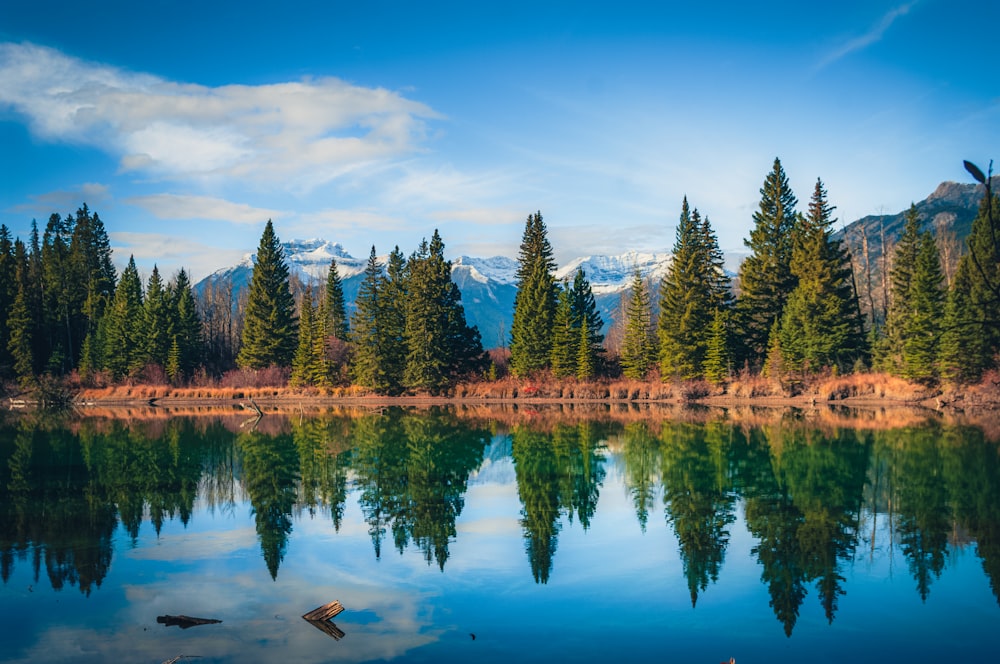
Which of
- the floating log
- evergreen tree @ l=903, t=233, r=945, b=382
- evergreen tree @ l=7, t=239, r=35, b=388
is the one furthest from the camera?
evergreen tree @ l=7, t=239, r=35, b=388

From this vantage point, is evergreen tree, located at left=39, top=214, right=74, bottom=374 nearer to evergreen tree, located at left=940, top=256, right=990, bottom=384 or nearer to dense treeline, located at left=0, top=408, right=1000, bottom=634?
dense treeline, located at left=0, top=408, right=1000, bottom=634

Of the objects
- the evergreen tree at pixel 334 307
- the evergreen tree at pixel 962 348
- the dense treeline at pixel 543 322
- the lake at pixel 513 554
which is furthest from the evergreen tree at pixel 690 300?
the evergreen tree at pixel 334 307

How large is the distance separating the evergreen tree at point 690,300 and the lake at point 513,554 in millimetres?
31530

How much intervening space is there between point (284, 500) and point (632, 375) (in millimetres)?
49486

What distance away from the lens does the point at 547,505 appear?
1992 centimetres

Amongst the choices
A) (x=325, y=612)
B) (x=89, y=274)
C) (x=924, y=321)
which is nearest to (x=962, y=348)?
(x=924, y=321)

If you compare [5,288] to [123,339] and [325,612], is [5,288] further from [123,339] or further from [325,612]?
[325,612]

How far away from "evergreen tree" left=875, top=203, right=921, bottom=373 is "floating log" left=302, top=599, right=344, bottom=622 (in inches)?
2006

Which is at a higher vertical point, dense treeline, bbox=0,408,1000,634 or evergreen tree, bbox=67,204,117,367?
evergreen tree, bbox=67,204,117,367

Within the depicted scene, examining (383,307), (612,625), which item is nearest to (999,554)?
(612,625)

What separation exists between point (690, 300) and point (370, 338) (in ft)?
96.7

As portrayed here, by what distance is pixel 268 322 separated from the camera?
79875mm

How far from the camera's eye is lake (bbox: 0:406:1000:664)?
10414 mm

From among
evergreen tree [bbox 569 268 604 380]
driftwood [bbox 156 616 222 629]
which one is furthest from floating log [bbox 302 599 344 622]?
evergreen tree [bbox 569 268 604 380]
